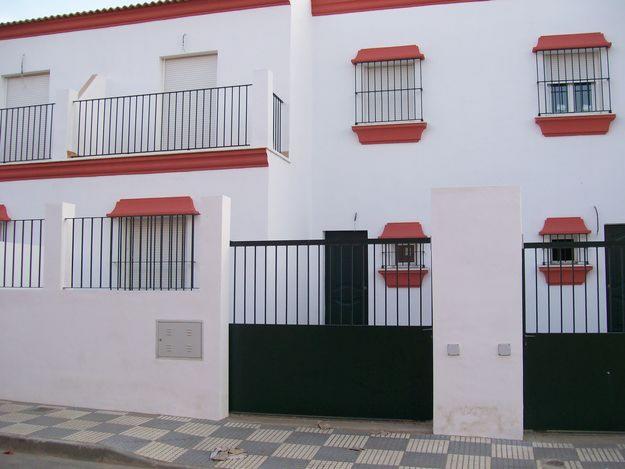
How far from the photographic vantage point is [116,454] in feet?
20.1

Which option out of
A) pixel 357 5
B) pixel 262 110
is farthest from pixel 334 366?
pixel 357 5

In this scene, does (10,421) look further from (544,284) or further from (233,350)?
(544,284)

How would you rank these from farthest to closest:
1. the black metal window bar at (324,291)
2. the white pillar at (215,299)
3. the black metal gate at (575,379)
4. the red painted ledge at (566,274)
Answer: the red painted ledge at (566,274) → the black metal window bar at (324,291) → the white pillar at (215,299) → the black metal gate at (575,379)

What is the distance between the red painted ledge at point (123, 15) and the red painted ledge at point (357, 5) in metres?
1.16

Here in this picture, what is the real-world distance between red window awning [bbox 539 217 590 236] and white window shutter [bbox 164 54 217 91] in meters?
6.22

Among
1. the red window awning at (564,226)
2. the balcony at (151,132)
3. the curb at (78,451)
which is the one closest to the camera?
the curb at (78,451)

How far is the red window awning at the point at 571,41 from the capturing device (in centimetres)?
1043

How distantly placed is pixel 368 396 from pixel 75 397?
12.0 ft

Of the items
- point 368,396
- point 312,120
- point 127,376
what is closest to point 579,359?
point 368,396

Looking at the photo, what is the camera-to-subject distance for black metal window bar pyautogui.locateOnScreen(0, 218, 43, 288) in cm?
862

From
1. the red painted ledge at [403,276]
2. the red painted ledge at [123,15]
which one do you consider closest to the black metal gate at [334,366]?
the red painted ledge at [403,276]

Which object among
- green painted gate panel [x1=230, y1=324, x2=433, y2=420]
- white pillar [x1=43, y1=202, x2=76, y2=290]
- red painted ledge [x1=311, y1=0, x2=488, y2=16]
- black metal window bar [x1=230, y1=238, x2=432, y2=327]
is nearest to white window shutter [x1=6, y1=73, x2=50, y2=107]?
white pillar [x1=43, y1=202, x2=76, y2=290]

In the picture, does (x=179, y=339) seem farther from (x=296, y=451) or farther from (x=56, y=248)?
(x=56, y=248)

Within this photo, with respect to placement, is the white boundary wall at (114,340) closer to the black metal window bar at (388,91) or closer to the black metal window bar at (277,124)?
the black metal window bar at (277,124)
